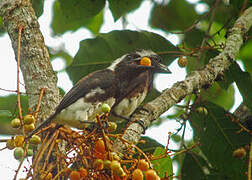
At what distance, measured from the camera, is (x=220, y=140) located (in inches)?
121

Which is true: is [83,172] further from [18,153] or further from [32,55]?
[32,55]

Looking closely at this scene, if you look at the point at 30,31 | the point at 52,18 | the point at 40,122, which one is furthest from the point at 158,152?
the point at 52,18

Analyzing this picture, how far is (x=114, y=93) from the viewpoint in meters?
3.20

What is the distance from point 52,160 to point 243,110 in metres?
1.88

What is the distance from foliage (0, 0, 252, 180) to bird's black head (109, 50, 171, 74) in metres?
0.07

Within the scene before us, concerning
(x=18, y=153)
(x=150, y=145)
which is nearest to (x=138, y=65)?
(x=150, y=145)

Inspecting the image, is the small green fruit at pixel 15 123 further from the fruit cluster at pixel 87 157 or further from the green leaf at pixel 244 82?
the green leaf at pixel 244 82

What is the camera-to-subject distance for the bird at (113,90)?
2.94 meters

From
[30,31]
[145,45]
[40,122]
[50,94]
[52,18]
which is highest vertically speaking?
[52,18]

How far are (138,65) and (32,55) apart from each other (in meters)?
1.29

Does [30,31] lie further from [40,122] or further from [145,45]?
[145,45]

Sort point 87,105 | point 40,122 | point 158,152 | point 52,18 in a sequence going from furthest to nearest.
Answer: point 52,18
point 87,105
point 40,122
point 158,152

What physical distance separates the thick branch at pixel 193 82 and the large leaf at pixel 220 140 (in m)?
0.38

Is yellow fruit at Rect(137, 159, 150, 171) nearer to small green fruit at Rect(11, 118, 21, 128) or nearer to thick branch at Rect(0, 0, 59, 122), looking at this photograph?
small green fruit at Rect(11, 118, 21, 128)
